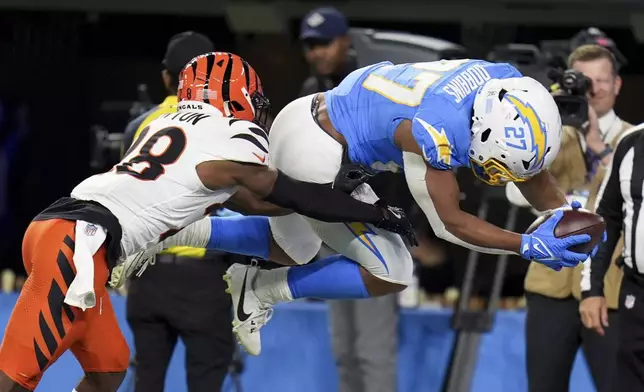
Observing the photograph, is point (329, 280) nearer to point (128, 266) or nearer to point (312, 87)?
point (128, 266)

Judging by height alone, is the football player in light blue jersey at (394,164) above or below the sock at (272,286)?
above

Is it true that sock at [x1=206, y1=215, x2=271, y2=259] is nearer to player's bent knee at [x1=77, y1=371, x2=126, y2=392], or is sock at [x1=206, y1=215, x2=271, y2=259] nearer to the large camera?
player's bent knee at [x1=77, y1=371, x2=126, y2=392]

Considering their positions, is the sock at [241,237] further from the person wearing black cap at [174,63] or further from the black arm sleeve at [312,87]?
the black arm sleeve at [312,87]

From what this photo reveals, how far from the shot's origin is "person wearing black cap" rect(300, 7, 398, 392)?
15.7 feet

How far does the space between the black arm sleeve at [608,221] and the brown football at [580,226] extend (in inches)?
20.0

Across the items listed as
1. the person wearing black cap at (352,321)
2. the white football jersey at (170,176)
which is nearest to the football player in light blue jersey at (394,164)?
the white football jersey at (170,176)

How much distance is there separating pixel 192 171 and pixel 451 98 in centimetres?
72

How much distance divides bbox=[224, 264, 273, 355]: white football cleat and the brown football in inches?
35.7

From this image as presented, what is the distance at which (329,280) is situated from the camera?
3752mm

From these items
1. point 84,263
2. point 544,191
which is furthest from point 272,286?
point 544,191

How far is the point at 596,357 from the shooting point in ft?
13.6

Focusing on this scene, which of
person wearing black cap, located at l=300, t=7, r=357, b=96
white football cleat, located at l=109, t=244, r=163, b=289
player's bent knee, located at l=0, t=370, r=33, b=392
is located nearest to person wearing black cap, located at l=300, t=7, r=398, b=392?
person wearing black cap, located at l=300, t=7, r=357, b=96

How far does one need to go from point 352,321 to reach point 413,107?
1562 mm

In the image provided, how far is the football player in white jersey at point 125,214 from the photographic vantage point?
3312 millimetres
